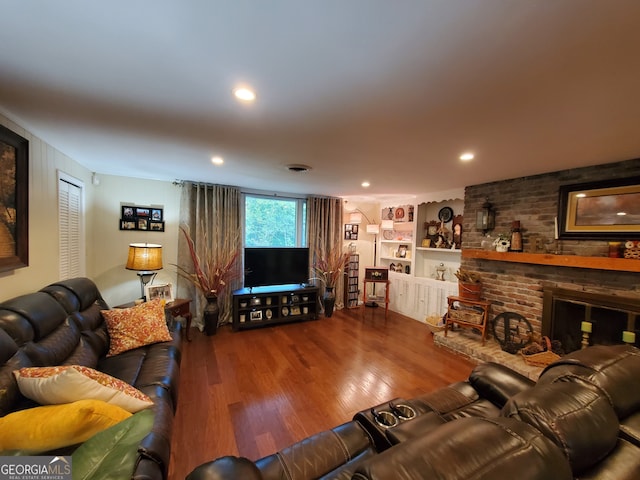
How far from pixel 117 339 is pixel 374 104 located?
9.06 ft

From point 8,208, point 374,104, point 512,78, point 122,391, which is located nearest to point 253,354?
point 122,391

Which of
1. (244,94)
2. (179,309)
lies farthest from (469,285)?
(179,309)

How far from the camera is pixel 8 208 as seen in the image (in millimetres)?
1762

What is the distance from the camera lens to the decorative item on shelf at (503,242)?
10.7 feet

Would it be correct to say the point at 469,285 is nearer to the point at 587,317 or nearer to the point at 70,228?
the point at 587,317

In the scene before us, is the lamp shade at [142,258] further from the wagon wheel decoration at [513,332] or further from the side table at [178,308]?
the wagon wheel decoration at [513,332]

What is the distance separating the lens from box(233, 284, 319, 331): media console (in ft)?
12.9

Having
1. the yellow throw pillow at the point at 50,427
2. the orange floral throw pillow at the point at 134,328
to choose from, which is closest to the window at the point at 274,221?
the orange floral throw pillow at the point at 134,328

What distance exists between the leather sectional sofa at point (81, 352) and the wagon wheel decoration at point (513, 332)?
11.5 ft

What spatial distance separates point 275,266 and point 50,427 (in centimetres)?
340

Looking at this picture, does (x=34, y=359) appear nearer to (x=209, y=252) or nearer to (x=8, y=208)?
(x=8, y=208)

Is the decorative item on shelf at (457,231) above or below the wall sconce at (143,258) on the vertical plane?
above

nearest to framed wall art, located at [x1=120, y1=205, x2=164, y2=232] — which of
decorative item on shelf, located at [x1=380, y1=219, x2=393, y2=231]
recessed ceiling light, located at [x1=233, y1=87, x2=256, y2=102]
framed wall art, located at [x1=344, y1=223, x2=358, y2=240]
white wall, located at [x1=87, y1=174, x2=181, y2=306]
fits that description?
white wall, located at [x1=87, y1=174, x2=181, y2=306]

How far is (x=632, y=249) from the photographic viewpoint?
236 centimetres
